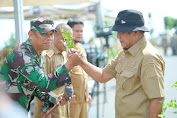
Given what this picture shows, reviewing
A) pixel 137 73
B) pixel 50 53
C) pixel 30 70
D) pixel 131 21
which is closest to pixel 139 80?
pixel 137 73

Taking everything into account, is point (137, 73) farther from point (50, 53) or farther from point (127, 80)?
point (50, 53)

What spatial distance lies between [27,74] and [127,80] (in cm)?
99

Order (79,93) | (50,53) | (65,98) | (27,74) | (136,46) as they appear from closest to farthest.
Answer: (27,74), (136,46), (65,98), (50,53), (79,93)

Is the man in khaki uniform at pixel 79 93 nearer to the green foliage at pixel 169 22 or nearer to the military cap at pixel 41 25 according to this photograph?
the military cap at pixel 41 25

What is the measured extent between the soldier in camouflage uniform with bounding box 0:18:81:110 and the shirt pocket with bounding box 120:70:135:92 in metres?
0.57

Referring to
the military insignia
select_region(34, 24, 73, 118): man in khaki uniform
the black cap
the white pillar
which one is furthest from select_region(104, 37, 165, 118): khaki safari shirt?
the white pillar

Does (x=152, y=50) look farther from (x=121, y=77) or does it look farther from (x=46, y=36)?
(x=46, y=36)

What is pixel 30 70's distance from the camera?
2.30 meters

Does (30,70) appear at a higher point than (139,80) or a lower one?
higher

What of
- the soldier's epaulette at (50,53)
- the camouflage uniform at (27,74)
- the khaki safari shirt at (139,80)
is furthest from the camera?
the soldier's epaulette at (50,53)

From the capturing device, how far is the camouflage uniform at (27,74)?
230 centimetres

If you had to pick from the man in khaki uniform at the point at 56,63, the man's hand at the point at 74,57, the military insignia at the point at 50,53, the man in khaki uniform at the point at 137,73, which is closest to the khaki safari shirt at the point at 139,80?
the man in khaki uniform at the point at 137,73

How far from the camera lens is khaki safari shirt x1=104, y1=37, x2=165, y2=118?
2.20 metres

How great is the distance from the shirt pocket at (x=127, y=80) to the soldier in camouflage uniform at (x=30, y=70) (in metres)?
0.57
